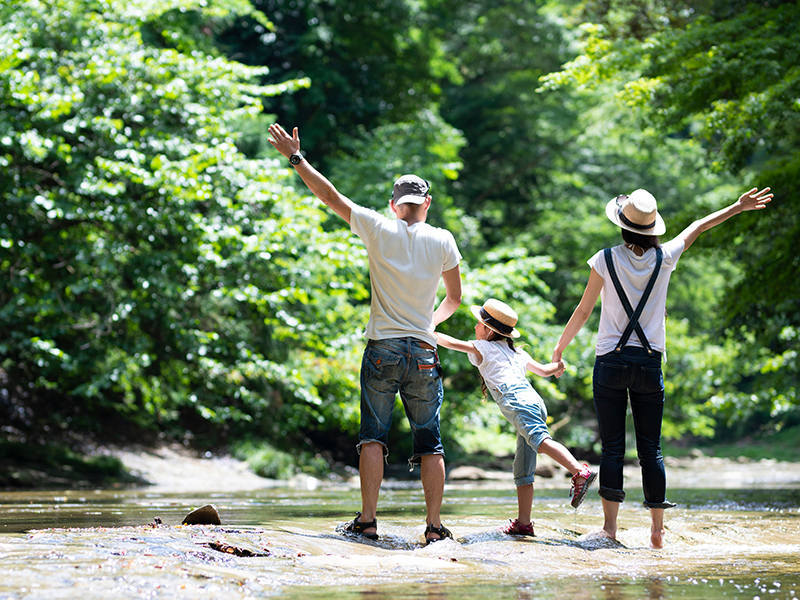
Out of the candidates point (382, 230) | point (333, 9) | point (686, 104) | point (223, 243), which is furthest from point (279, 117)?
point (382, 230)

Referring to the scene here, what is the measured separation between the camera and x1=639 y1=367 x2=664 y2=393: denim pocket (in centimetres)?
451

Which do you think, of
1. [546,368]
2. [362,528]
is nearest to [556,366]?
[546,368]

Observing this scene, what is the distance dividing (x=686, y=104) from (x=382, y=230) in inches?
225

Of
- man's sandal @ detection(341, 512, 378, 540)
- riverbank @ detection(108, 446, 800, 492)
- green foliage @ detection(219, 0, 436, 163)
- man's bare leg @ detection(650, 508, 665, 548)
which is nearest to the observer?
man's sandal @ detection(341, 512, 378, 540)

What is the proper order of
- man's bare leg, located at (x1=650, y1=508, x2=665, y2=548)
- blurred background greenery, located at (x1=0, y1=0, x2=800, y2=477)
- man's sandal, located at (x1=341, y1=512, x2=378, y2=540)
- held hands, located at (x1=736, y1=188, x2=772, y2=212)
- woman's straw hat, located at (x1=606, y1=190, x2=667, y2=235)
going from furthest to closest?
blurred background greenery, located at (x1=0, y1=0, x2=800, y2=477), held hands, located at (x1=736, y1=188, x2=772, y2=212), woman's straw hat, located at (x1=606, y1=190, x2=667, y2=235), man's bare leg, located at (x1=650, y1=508, x2=665, y2=548), man's sandal, located at (x1=341, y1=512, x2=378, y2=540)

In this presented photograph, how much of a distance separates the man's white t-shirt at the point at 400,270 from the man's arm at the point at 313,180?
8 centimetres

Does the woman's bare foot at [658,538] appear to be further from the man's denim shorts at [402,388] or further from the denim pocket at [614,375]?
the man's denim shorts at [402,388]

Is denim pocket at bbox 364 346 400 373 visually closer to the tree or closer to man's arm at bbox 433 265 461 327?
man's arm at bbox 433 265 461 327

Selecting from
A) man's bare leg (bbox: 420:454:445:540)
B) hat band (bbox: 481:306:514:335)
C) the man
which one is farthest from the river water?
hat band (bbox: 481:306:514:335)

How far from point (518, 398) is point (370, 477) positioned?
1.02 meters

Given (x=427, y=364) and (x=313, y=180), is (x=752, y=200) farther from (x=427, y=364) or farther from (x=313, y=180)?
(x=313, y=180)

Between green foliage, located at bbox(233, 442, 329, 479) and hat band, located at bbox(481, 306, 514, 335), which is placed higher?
hat band, located at bbox(481, 306, 514, 335)

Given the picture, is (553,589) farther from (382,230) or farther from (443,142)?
(443,142)

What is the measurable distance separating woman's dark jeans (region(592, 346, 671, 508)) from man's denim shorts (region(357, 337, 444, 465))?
0.91m
